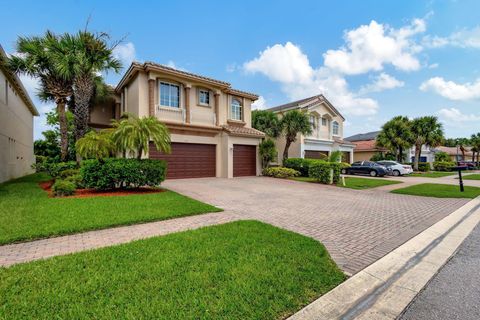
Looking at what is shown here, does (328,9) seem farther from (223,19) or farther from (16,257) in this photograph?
(16,257)

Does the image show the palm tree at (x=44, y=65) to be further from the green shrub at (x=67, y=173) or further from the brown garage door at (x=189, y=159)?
the brown garage door at (x=189, y=159)

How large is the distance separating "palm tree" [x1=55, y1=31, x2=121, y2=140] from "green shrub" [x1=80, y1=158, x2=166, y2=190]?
4398 mm

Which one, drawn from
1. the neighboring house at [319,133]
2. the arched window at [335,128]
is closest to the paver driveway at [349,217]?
the neighboring house at [319,133]

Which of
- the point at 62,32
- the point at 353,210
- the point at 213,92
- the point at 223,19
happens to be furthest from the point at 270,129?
the point at 62,32

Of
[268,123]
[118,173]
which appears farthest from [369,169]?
[118,173]

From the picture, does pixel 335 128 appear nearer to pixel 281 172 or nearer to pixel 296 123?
pixel 296 123

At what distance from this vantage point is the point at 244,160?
1998 centimetres

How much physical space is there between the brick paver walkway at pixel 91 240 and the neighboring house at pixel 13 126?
1325 cm

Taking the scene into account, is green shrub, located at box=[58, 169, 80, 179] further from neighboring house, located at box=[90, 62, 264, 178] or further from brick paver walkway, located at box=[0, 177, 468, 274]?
brick paver walkway, located at box=[0, 177, 468, 274]

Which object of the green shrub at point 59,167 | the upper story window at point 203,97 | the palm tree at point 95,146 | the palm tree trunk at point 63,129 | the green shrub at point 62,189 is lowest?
the green shrub at point 62,189

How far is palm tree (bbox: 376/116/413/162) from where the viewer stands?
98.7ft

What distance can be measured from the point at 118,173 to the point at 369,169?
76.6 feet

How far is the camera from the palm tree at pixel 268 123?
2217cm

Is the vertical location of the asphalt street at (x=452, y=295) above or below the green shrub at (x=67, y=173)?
below
